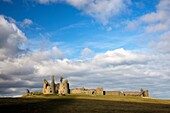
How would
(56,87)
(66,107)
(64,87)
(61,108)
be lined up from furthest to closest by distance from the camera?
(56,87), (64,87), (66,107), (61,108)

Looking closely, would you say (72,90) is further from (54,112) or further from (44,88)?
(54,112)

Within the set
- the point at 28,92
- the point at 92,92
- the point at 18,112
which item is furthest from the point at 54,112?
the point at 92,92

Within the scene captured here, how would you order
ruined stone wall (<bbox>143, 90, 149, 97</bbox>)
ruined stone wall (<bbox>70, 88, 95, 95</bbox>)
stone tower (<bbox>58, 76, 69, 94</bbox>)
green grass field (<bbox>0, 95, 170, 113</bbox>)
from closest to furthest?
green grass field (<bbox>0, 95, 170, 113</bbox>), stone tower (<bbox>58, 76, 69, 94</bbox>), ruined stone wall (<bbox>143, 90, 149, 97</bbox>), ruined stone wall (<bbox>70, 88, 95, 95</bbox>)

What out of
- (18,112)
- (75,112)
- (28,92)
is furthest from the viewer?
(28,92)

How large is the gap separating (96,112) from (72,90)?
399 feet

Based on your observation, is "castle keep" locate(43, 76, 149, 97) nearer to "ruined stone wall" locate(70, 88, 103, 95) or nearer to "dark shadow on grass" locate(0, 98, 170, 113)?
"ruined stone wall" locate(70, 88, 103, 95)

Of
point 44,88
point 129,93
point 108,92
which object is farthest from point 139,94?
point 44,88

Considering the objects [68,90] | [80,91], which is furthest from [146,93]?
→ [68,90]

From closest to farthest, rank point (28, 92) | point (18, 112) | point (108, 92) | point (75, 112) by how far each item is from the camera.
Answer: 1. point (18, 112)
2. point (75, 112)
3. point (28, 92)
4. point (108, 92)

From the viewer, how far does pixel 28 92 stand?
142 meters

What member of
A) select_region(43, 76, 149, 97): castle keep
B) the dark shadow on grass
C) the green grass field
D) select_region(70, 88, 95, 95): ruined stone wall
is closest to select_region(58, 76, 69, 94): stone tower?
select_region(43, 76, 149, 97): castle keep

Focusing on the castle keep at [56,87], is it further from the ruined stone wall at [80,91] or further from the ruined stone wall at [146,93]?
the ruined stone wall at [146,93]

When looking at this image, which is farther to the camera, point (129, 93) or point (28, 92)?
point (129, 93)

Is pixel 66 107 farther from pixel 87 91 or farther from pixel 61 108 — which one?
pixel 87 91
